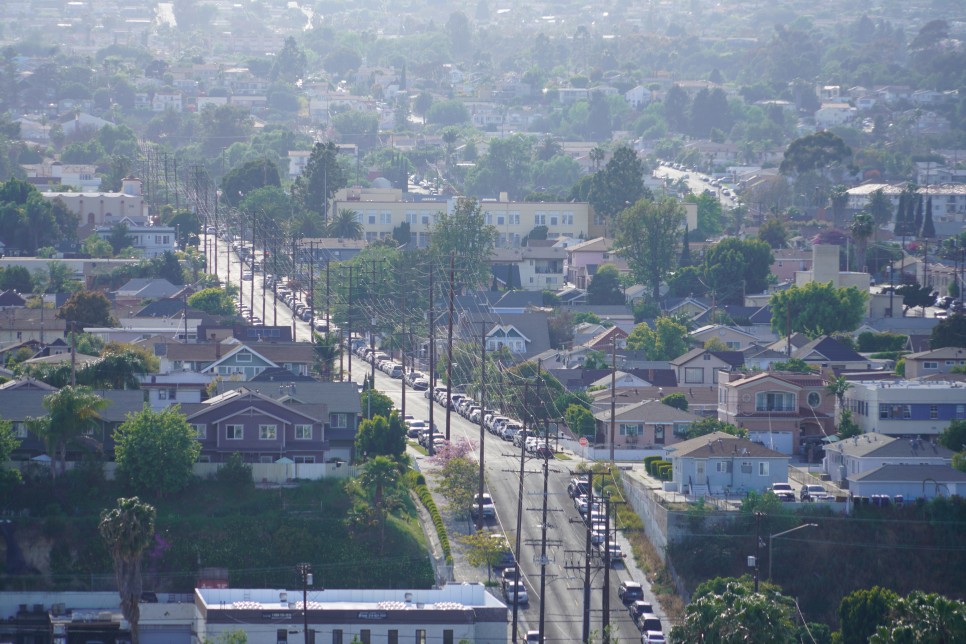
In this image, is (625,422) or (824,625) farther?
(625,422)

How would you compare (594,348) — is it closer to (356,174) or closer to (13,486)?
(13,486)

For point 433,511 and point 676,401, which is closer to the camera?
point 433,511

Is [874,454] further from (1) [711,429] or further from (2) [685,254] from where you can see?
(2) [685,254]

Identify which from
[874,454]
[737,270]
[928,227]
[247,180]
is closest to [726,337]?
[737,270]

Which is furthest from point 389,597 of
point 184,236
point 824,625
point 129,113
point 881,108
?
point 881,108

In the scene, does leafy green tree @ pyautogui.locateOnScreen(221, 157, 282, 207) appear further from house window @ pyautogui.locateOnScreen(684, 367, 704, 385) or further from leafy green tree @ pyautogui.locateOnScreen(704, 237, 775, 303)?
house window @ pyautogui.locateOnScreen(684, 367, 704, 385)

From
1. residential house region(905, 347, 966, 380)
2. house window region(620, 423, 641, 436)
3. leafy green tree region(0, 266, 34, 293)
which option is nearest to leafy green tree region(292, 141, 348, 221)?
leafy green tree region(0, 266, 34, 293)
